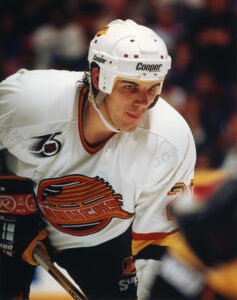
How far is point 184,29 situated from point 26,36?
1.19 meters

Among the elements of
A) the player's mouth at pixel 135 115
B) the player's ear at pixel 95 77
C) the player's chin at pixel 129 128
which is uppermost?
the player's ear at pixel 95 77

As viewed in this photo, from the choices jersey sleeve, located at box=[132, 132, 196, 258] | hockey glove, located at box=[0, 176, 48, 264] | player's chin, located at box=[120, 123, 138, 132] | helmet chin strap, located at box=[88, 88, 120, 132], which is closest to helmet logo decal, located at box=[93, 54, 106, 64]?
helmet chin strap, located at box=[88, 88, 120, 132]

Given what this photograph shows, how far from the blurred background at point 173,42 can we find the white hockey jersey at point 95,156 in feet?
7.47

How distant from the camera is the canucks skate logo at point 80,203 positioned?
337cm

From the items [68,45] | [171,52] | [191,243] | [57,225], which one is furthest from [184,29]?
[191,243]

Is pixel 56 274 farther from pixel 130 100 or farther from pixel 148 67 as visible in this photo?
pixel 148 67

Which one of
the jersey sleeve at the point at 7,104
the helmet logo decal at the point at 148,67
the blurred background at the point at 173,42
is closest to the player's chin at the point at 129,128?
the helmet logo decal at the point at 148,67

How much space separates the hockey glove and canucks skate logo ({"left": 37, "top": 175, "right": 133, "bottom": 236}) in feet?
0.19

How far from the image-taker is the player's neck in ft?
10.9

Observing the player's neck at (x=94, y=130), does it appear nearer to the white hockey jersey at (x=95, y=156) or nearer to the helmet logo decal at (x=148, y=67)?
the white hockey jersey at (x=95, y=156)

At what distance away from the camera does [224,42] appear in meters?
6.17

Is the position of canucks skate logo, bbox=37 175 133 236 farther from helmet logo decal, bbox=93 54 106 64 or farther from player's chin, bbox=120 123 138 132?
helmet logo decal, bbox=93 54 106 64

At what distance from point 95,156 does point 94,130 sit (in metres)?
0.10

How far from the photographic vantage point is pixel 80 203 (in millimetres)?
3432
